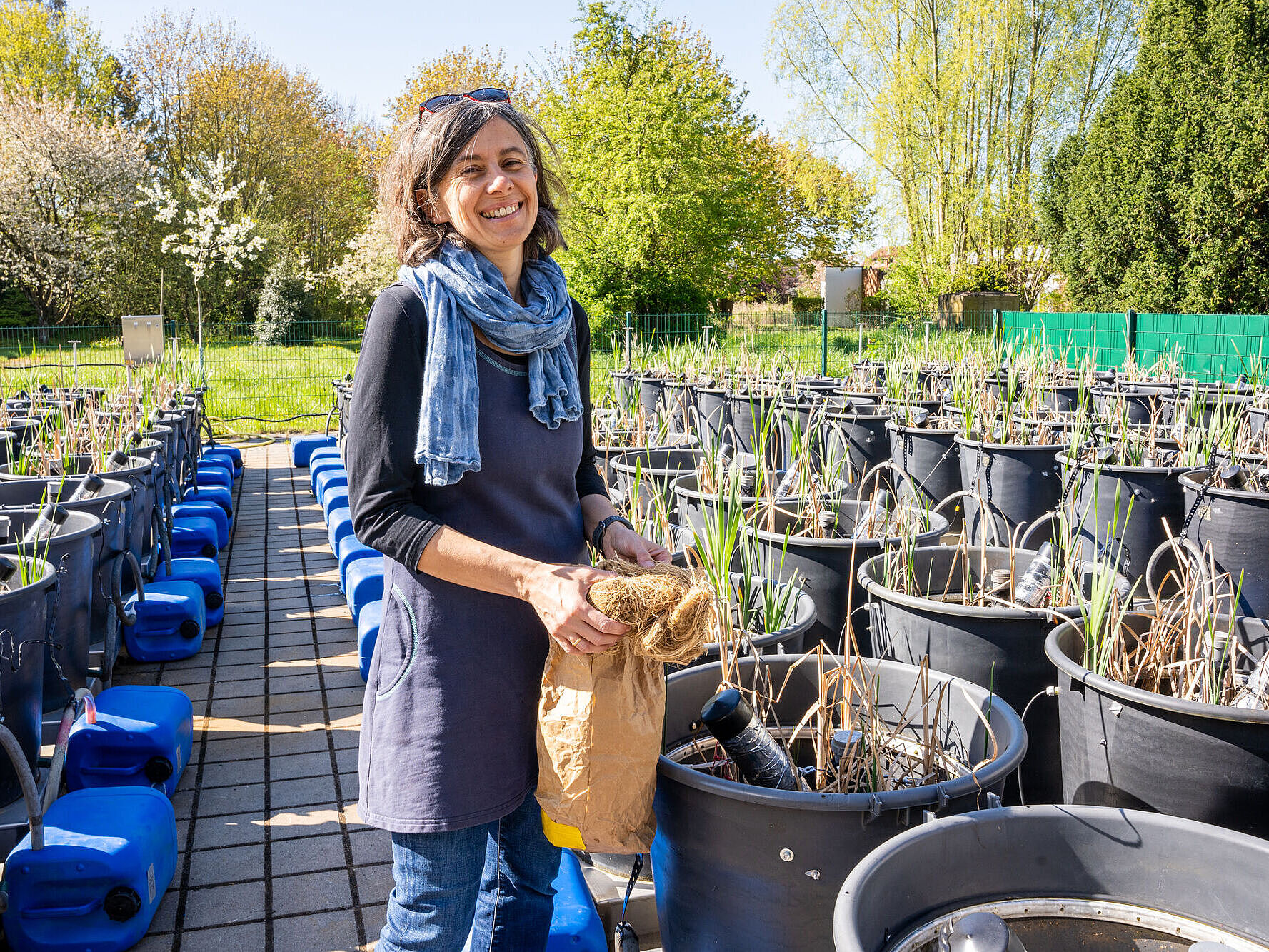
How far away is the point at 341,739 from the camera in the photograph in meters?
3.22

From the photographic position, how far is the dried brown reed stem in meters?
1.26

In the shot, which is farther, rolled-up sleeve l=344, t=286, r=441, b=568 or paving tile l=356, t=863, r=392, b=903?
paving tile l=356, t=863, r=392, b=903

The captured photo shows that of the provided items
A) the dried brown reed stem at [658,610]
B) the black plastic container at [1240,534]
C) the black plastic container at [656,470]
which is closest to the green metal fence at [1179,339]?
the black plastic container at [656,470]

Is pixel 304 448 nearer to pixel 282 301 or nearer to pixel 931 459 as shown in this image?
pixel 931 459

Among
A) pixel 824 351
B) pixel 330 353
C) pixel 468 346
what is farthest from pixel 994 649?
pixel 330 353

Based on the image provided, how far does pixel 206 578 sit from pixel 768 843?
138 inches

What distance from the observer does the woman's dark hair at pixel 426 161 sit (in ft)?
4.70

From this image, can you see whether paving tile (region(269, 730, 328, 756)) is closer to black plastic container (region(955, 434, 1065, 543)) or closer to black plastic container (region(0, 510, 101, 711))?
black plastic container (region(0, 510, 101, 711))

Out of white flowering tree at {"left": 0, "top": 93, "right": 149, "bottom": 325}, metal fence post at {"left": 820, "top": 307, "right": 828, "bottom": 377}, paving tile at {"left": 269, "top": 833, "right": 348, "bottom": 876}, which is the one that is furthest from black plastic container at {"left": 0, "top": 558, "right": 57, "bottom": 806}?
white flowering tree at {"left": 0, "top": 93, "right": 149, "bottom": 325}

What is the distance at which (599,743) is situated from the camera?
1.38 meters

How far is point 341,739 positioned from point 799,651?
173cm

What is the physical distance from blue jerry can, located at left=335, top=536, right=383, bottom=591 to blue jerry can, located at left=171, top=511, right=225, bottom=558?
2.52ft

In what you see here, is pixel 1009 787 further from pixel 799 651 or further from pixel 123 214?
pixel 123 214

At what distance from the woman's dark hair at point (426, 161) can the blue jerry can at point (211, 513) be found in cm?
407
